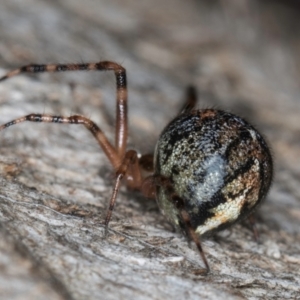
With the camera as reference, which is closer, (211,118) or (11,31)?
(211,118)

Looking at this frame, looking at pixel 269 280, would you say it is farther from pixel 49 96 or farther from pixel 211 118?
pixel 49 96

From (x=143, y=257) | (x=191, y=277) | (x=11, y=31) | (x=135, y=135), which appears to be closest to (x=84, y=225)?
(x=143, y=257)

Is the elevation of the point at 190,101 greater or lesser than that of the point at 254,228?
greater

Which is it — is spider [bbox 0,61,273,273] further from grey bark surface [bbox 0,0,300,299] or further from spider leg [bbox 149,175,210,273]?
grey bark surface [bbox 0,0,300,299]

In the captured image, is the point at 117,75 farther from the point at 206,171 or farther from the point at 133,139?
the point at 206,171

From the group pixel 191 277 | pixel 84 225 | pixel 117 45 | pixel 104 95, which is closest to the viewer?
pixel 191 277

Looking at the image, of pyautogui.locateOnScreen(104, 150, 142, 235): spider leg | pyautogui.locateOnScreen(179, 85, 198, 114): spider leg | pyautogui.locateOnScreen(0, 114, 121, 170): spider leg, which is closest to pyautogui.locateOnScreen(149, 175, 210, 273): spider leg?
pyautogui.locateOnScreen(104, 150, 142, 235): spider leg

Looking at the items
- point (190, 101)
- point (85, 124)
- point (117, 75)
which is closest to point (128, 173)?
point (85, 124)

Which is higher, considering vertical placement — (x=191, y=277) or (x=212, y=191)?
(x=212, y=191)
